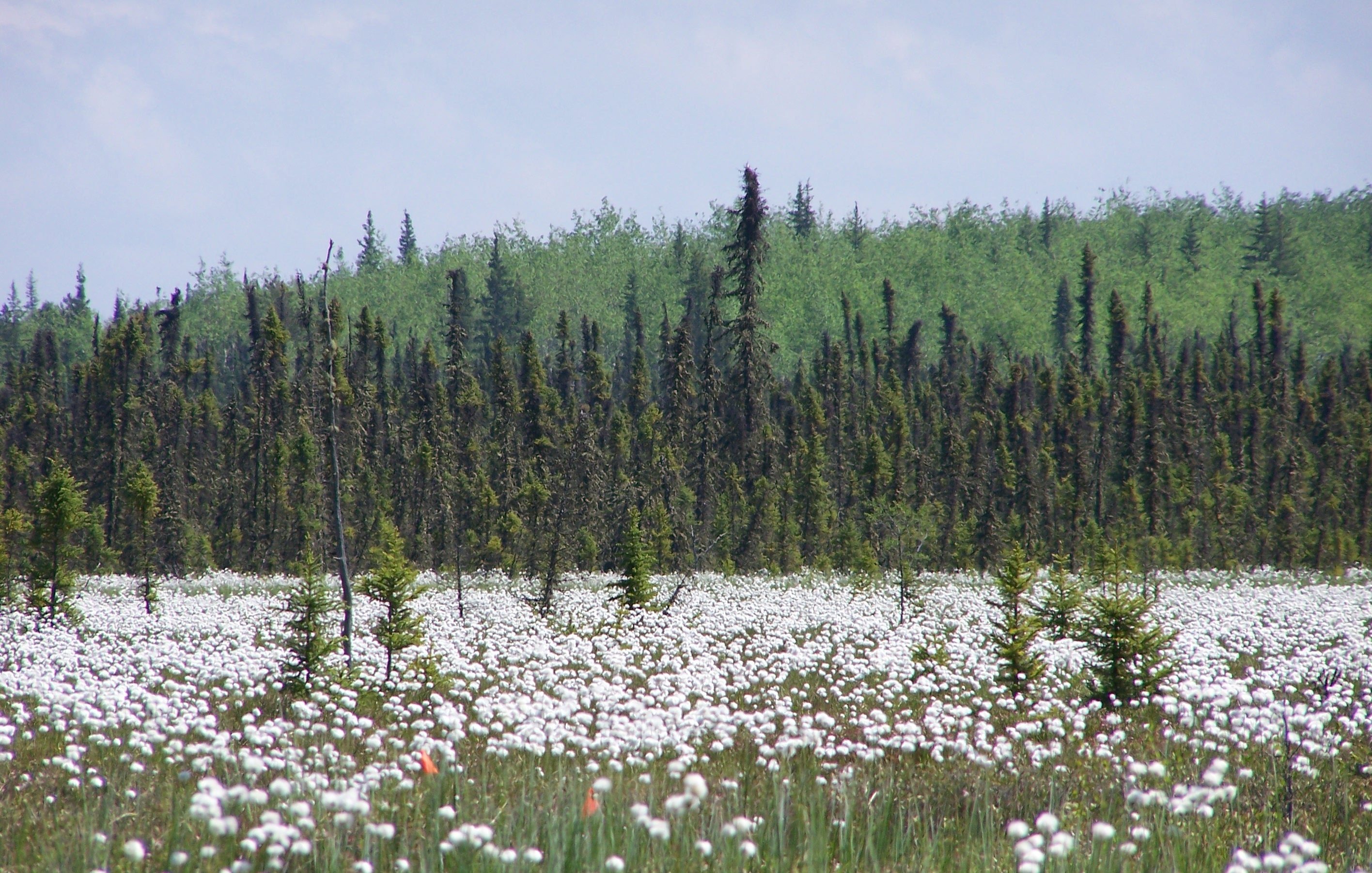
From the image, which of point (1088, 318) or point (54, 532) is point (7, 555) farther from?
point (1088, 318)

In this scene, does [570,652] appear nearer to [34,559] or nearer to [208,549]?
[34,559]

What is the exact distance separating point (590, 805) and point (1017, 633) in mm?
8768

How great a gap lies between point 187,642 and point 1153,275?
5049 inches

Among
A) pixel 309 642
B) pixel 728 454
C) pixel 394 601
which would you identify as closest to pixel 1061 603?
pixel 394 601

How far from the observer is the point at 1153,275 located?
383 feet

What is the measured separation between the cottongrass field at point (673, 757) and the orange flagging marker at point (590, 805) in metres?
0.05

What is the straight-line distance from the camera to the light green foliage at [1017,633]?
11633mm

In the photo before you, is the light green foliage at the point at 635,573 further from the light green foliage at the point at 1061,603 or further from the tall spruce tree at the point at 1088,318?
the tall spruce tree at the point at 1088,318

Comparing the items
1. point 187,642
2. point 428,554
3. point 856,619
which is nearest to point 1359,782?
point 856,619

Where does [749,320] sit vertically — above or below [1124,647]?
above

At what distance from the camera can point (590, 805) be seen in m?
5.18

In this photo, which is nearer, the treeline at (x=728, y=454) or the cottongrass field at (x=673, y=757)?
the cottongrass field at (x=673, y=757)

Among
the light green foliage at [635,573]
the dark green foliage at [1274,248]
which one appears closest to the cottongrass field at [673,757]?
the light green foliage at [635,573]

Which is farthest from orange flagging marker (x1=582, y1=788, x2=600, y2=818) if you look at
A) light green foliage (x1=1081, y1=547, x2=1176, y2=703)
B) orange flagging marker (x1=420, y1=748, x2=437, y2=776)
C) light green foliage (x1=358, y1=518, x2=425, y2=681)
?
light green foliage (x1=1081, y1=547, x2=1176, y2=703)
